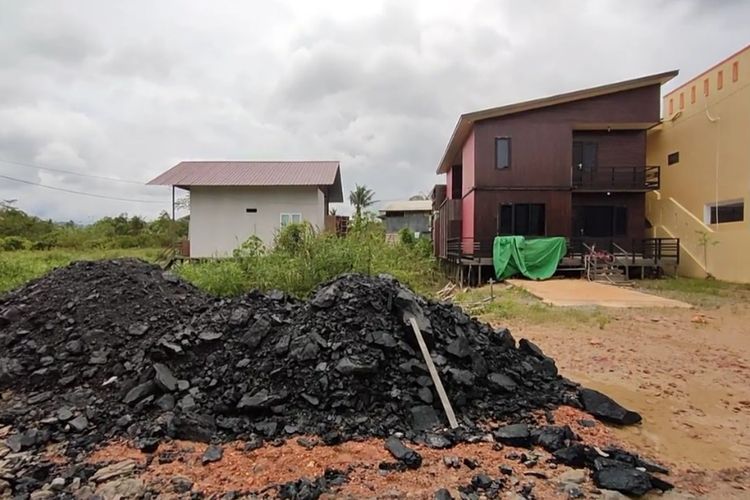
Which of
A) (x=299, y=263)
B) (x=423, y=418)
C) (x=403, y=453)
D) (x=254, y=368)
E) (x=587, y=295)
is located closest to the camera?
(x=403, y=453)

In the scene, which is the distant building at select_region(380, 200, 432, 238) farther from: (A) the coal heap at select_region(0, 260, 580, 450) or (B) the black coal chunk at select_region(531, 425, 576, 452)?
(B) the black coal chunk at select_region(531, 425, 576, 452)

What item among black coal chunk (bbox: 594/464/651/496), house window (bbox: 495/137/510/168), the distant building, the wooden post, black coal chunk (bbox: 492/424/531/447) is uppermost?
house window (bbox: 495/137/510/168)

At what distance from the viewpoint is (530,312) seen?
8.09 m

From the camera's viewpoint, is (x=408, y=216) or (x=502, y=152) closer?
(x=502, y=152)

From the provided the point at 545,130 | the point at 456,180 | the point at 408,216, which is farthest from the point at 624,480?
the point at 408,216

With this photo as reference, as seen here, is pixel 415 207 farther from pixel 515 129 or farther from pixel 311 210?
pixel 515 129

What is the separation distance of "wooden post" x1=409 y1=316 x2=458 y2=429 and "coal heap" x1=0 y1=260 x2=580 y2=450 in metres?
0.07

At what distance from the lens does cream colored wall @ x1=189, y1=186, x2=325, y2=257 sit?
1814 cm

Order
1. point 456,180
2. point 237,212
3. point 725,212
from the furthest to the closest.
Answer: point 456,180
point 237,212
point 725,212

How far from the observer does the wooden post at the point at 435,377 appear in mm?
3287

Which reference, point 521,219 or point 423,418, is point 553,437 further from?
point 521,219

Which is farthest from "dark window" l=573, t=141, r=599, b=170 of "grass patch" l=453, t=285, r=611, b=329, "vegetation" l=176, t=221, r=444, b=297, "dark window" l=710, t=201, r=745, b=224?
"vegetation" l=176, t=221, r=444, b=297

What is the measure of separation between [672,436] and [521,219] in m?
12.5

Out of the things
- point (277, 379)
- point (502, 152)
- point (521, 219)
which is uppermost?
point (502, 152)
